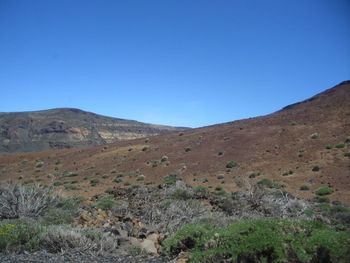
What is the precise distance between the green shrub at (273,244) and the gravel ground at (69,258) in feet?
3.22

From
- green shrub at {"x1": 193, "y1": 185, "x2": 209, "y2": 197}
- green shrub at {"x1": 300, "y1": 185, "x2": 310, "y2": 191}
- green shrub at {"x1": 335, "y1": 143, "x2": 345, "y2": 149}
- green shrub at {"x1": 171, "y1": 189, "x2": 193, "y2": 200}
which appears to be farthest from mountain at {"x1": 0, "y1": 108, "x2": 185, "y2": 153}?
green shrub at {"x1": 171, "y1": 189, "x2": 193, "y2": 200}

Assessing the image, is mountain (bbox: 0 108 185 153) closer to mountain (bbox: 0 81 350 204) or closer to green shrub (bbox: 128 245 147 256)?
mountain (bbox: 0 81 350 204)

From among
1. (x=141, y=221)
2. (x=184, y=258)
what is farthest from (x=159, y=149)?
(x=184, y=258)

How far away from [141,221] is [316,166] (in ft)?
64.5

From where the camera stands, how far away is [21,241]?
7070 mm

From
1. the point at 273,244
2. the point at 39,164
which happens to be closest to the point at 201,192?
the point at 273,244

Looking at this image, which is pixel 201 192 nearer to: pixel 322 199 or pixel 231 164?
pixel 322 199

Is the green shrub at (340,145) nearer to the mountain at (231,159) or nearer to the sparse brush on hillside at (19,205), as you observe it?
the mountain at (231,159)

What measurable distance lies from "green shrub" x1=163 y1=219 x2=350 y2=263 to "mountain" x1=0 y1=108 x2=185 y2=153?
72.0m

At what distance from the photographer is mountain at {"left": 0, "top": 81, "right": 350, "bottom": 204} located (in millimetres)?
24719

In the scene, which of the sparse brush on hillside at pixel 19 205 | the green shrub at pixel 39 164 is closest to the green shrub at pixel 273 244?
the sparse brush on hillside at pixel 19 205

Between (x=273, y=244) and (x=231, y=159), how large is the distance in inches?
1038

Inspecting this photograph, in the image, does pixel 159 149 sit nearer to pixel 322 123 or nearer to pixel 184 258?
pixel 322 123

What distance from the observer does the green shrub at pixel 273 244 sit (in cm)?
488
